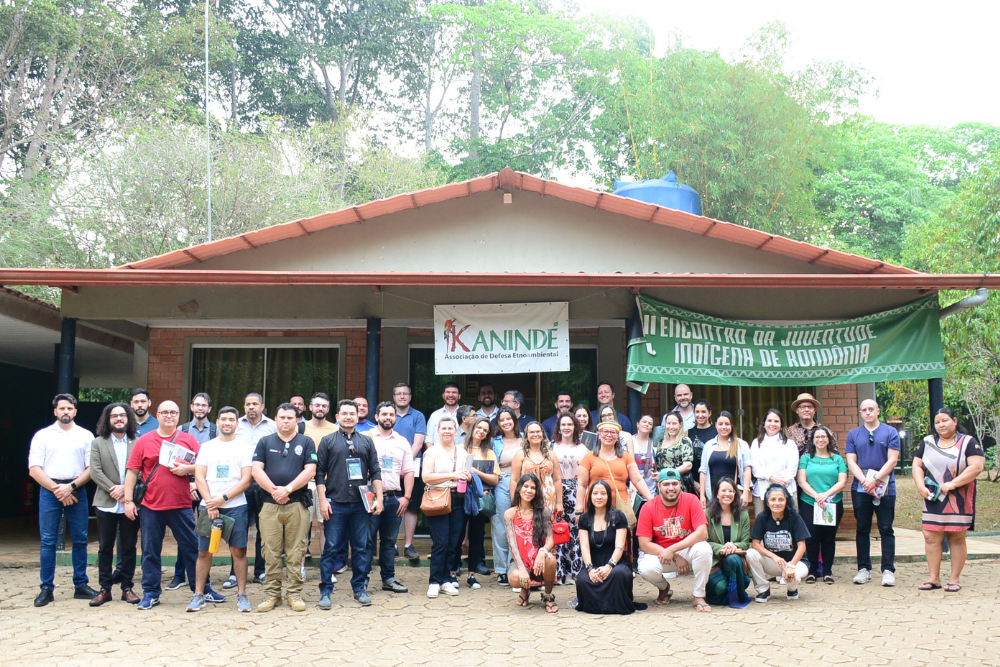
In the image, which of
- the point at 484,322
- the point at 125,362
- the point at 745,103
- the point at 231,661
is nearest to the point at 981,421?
the point at 745,103

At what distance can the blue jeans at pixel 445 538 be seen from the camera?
7438 mm

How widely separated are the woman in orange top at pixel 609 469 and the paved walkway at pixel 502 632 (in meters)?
0.86

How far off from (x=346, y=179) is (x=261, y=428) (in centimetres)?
2254

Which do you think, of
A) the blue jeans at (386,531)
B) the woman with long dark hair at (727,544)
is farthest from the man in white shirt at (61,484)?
the woman with long dark hair at (727,544)

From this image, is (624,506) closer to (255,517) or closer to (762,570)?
(762,570)

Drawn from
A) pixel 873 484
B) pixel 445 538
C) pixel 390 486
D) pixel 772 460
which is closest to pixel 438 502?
pixel 445 538

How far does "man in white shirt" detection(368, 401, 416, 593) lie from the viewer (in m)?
7.46

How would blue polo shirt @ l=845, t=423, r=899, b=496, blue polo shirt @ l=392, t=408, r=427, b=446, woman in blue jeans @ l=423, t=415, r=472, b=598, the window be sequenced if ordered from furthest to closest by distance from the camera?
the window, blue polo shirt @ l=392, t=408, r=427, b=446, blue polo shirt @ l=845, t=423, r=899, b=496, woman in blue jeans @ l=423, t=415, r=472, b=598

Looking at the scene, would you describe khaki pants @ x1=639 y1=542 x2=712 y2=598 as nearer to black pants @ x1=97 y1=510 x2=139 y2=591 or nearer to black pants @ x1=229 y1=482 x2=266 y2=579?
black pants @ x1=229 y1=482 x2=266 y2=579

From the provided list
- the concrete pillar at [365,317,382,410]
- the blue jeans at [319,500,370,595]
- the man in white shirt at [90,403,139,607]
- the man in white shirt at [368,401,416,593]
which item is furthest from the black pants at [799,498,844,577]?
the man in white shirt at [90,403,139,607]

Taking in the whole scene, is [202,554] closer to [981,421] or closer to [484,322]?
[484,322]

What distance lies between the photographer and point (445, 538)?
7445 mm

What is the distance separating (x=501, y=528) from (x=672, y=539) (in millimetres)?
1520

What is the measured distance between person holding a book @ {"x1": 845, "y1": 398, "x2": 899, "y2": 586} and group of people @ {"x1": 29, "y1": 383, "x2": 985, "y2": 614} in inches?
0.8
